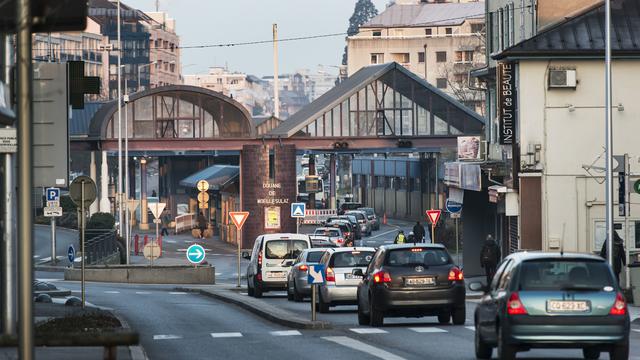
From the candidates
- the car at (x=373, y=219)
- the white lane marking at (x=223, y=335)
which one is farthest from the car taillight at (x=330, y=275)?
the car at (x=373, y=219)

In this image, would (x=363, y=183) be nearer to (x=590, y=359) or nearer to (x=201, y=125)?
(x=201, y=125)

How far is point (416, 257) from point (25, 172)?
15970 mm

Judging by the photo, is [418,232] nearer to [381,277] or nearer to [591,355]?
[381,277]

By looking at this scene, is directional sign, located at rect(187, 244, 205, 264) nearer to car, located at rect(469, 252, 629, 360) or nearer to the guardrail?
car, located at rect(469, 252, 629, 360)

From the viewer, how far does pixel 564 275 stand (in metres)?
18.3

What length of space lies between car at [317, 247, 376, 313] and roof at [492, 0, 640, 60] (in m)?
13.4

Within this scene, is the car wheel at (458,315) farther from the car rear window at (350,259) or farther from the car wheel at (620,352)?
the car wheel at (620,352)

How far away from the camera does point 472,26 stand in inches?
6634

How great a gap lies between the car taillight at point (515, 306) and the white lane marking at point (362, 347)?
→ 219cm

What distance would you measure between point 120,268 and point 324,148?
110ft

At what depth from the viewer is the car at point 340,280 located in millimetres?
32688

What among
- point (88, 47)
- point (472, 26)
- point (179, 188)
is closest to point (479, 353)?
point (179, 188)

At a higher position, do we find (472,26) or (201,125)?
(472,26)

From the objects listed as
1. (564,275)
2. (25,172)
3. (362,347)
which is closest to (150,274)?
(362,347)
